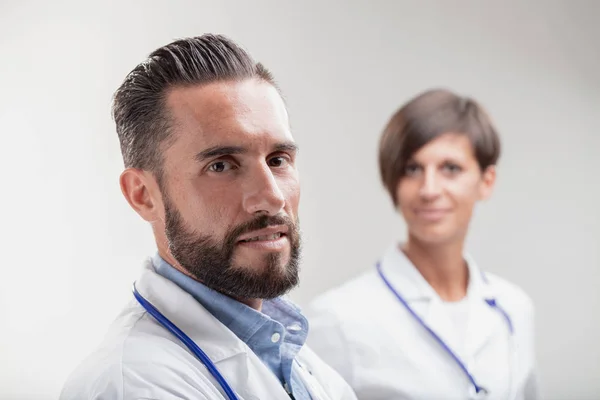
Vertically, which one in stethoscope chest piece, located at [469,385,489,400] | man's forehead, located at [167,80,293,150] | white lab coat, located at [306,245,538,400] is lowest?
stethoscope chest piece, located at [469,385,489,400]

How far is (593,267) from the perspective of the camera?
342 centimetres

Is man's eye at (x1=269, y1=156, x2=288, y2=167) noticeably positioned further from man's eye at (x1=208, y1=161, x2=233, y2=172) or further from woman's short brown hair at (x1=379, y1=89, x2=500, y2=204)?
woman's short brown hair at (x1=379, y1=89, x2=500, y2=204)

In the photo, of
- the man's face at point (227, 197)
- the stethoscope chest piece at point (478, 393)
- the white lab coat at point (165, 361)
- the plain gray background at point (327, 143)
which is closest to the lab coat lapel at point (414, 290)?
the stethoscope chest piece at point (478, 393)

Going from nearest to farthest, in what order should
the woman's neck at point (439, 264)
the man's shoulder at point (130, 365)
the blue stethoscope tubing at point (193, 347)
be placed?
1. the man's shoulder at point (130, 365)
2. the blue stethoscope tubing at point (193, 347)
3. the woman's neck at point (439, 264)

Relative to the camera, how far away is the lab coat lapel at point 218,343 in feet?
4.31

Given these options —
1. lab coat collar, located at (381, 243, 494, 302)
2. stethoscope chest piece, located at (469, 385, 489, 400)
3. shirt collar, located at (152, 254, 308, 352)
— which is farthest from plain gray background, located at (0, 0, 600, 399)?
shirt collar, located at (152, 254, 308, 352)

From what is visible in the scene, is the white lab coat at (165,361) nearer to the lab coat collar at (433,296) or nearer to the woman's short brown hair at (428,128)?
the lab coat collar at (433,296)

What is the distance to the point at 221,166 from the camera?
135 cm

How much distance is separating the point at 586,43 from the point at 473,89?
55 cm

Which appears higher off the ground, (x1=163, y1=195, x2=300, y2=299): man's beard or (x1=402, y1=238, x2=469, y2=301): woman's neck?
(x1=163, y1=195, x2=300, y2=299): man's beard

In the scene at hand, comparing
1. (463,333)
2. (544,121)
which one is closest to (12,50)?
(463,333)

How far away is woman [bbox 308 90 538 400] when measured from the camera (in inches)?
83.0

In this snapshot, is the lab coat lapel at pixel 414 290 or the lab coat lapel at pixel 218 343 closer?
the lab coat lapel at pixel 218 343

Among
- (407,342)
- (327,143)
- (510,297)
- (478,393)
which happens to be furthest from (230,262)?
(327,143)
